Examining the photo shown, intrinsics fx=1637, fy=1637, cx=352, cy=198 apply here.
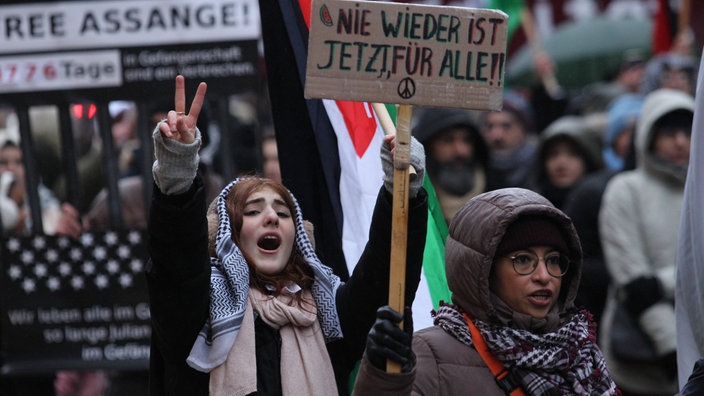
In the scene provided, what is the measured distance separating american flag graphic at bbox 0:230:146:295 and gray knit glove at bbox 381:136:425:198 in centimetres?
331

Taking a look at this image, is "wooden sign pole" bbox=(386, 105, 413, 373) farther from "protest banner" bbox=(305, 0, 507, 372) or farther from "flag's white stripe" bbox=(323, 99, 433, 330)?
"flag's white stripe" bbox=(323, 99, 433, 330)

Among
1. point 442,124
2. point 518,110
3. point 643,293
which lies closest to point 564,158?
point 442,124

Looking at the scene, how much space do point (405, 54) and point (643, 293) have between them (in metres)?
3.79

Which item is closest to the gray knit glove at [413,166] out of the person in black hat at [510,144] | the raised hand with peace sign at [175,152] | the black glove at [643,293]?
the raised hand with peace sign at [175,152]

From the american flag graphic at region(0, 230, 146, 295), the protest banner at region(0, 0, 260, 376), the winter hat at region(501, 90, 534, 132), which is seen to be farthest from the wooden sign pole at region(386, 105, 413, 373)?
the winter hat at region(501, 90, 534, 132)

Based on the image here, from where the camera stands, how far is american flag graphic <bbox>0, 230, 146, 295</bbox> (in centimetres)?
759

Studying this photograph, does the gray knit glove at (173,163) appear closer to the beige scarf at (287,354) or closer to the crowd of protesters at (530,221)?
the crowd of protesters at (530,221)

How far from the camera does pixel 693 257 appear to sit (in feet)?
16.7

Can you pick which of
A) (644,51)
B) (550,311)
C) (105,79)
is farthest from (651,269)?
(644,51)

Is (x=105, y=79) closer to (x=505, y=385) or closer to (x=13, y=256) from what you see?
(x=13, y=256)

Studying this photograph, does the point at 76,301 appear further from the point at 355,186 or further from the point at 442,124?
the point at 355,186

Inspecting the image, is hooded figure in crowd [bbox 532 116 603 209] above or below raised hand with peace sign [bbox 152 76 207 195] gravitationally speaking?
below

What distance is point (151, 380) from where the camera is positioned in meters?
4.59

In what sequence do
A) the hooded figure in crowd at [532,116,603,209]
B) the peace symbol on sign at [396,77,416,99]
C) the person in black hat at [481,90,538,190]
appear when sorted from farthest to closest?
the person in black hat at [481,90,538,190] → the hooded figure in crowd at [532,116,603,209] → the peace symbol on sign at [396,77,416,99]
